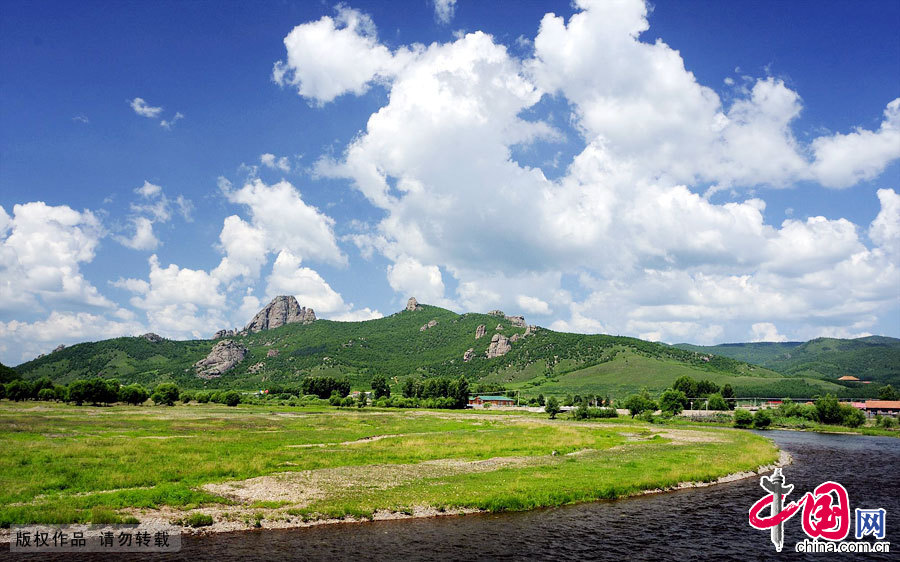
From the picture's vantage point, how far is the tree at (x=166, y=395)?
17888cm

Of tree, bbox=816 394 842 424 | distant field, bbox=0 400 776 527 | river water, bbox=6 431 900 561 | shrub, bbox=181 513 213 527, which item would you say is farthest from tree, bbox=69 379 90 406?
tree, bbox=816 394 842 424

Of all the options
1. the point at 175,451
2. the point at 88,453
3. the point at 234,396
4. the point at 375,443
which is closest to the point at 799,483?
the point at 375,443

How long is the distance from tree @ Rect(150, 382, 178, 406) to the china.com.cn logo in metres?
188

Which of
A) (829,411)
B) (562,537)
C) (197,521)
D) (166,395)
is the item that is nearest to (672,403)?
(829,411)

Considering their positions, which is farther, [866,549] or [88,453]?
[88,453]

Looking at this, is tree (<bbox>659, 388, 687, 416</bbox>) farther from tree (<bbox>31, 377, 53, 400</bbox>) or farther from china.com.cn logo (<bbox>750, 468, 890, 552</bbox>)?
tree (<bbox>31, 377, 53, 400</bbox>)

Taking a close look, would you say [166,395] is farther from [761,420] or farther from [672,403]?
[761,420]

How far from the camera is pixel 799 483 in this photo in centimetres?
5022

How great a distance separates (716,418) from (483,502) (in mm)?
130439

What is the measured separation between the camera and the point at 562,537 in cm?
3067

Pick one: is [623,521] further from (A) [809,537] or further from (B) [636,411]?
(B) [636,411]

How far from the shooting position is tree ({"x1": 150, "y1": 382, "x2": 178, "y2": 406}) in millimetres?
178875

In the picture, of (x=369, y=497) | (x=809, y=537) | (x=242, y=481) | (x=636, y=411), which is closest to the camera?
(x=809, y=537)

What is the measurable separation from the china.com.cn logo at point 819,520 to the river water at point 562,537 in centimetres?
59
